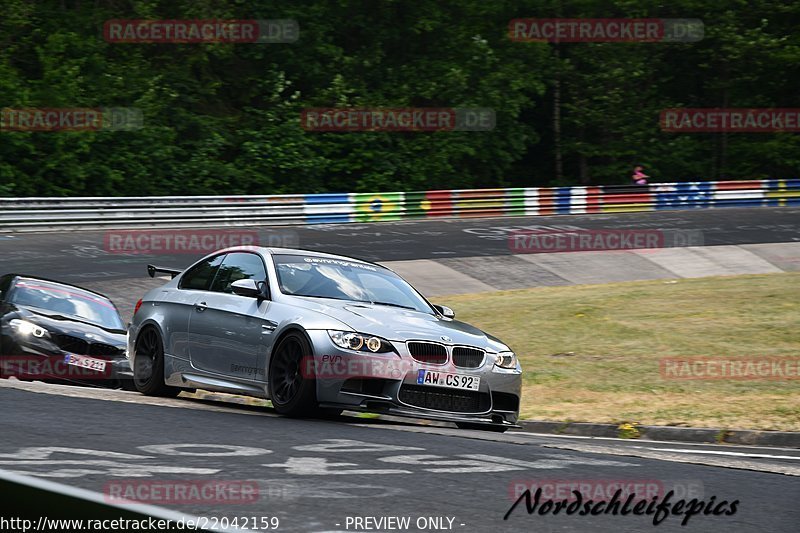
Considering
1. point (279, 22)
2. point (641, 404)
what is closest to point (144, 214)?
point (279, 22)

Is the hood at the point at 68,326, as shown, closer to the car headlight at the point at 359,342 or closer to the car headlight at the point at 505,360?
the car headlight at the point at 359,342

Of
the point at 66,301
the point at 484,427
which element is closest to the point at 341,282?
→ the point at 484,427

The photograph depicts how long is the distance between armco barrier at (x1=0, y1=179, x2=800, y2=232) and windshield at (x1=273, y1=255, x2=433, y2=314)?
21958 millimetres

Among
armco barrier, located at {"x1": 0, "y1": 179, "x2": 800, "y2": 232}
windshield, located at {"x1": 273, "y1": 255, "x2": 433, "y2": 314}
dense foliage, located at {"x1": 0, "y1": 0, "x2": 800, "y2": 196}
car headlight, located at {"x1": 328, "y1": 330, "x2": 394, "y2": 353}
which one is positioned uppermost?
dense foliage, located at {"x1": 0, "y1": 0, "x2": 800, "y2": 196}

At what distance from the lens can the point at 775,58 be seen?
167 feet

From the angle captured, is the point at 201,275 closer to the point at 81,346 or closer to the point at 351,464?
the point at 81,346

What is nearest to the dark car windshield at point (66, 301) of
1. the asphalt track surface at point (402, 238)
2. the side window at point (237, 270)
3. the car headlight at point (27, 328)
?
→ the car headlight at point (27, 328)

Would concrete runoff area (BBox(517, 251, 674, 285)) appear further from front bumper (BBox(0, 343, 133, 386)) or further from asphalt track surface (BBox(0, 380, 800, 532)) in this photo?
asphalt track surface (BBox(0, 380, 800, 532))

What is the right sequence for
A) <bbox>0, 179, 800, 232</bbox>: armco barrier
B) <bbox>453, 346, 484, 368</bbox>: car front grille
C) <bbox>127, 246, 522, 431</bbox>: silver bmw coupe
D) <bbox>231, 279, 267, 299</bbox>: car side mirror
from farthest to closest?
<bbox>0, 179, 800, 232</bbox>: armco barrier < <bbox>231, 279, 267, 299</bbox>: car side mirror < <bbox>453, 346, 484, 368</bbox>: car front grille < <bbox>127, 246, 522, 431</bbox>: silver bmw coupe

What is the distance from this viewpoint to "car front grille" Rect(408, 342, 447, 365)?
946 centimetres

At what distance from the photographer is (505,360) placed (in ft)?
33.0

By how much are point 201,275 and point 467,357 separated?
3035 mm

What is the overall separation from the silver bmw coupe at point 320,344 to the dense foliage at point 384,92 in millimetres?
25857

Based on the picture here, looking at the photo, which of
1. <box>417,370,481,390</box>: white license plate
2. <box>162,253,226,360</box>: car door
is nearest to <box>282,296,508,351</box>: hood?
<box>417,370,481,390</box>: white license plate
